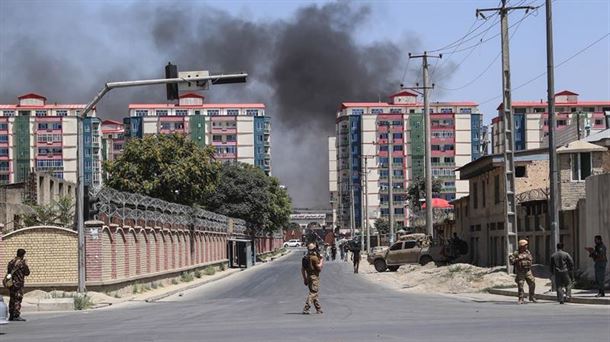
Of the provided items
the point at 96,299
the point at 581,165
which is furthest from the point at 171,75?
the point at 581,165

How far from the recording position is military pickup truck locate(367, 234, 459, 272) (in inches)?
1918

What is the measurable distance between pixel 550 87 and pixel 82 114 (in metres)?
15.0

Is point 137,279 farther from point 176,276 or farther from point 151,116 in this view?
point 151,116

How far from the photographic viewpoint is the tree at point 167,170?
60.8 meters

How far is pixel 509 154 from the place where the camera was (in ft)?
108

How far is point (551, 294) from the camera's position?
85.6ft

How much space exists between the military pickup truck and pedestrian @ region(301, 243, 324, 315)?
2778 cm

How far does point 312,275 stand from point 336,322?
261 centimetres

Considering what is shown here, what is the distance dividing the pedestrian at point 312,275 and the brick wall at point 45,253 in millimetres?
12242

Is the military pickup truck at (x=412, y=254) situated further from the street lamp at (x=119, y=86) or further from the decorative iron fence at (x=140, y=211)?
the street lamp at (x=119, y=86)

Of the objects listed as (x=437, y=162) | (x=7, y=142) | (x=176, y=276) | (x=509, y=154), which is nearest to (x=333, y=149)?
(x=437, y=162)

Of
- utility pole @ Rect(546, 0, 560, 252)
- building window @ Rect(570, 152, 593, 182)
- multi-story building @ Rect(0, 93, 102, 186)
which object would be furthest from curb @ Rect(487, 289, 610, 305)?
multi-story building @ Rect(0, 93, 102, 186)

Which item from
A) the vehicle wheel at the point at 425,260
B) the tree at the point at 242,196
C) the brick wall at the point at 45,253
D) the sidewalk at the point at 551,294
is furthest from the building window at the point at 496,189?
the tree at the point at 242,196

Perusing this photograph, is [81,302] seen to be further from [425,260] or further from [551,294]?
[425,260]
